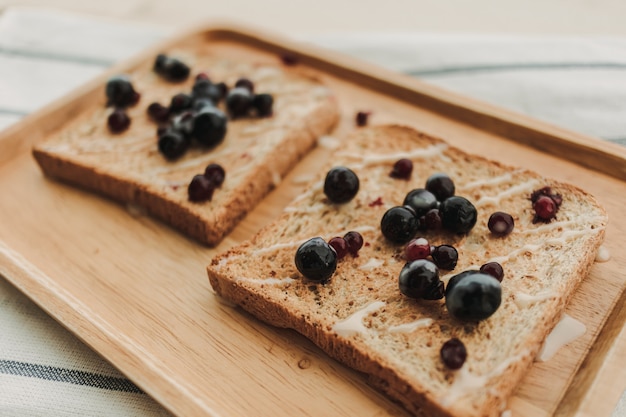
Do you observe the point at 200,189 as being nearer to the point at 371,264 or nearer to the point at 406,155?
the point at 371,264

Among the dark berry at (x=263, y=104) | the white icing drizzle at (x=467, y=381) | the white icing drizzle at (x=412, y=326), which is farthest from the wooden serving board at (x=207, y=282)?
the dark berry at (x=263, y=104)

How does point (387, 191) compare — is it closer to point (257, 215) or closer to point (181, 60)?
point (257, 215)

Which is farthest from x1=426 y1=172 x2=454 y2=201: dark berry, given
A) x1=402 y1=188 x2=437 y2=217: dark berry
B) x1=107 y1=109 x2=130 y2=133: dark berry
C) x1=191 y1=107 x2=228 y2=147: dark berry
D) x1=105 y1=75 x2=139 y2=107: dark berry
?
x1=105 y1=75 x2=139 y2=107: dark berry

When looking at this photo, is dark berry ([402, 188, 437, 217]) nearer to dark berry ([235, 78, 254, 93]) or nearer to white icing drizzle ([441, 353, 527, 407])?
white icing drizzle ([441, 353, 527, 407])

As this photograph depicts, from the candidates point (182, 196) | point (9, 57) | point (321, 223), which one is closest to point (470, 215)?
point (321, 223)

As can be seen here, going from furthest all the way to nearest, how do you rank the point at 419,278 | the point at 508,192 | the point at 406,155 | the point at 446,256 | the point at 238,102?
the point at 238,102 < the point at 406,155 < the point at 508,192 < the point at 446,256 < the point at 419,278

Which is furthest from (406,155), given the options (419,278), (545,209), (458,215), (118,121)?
(118,121)
